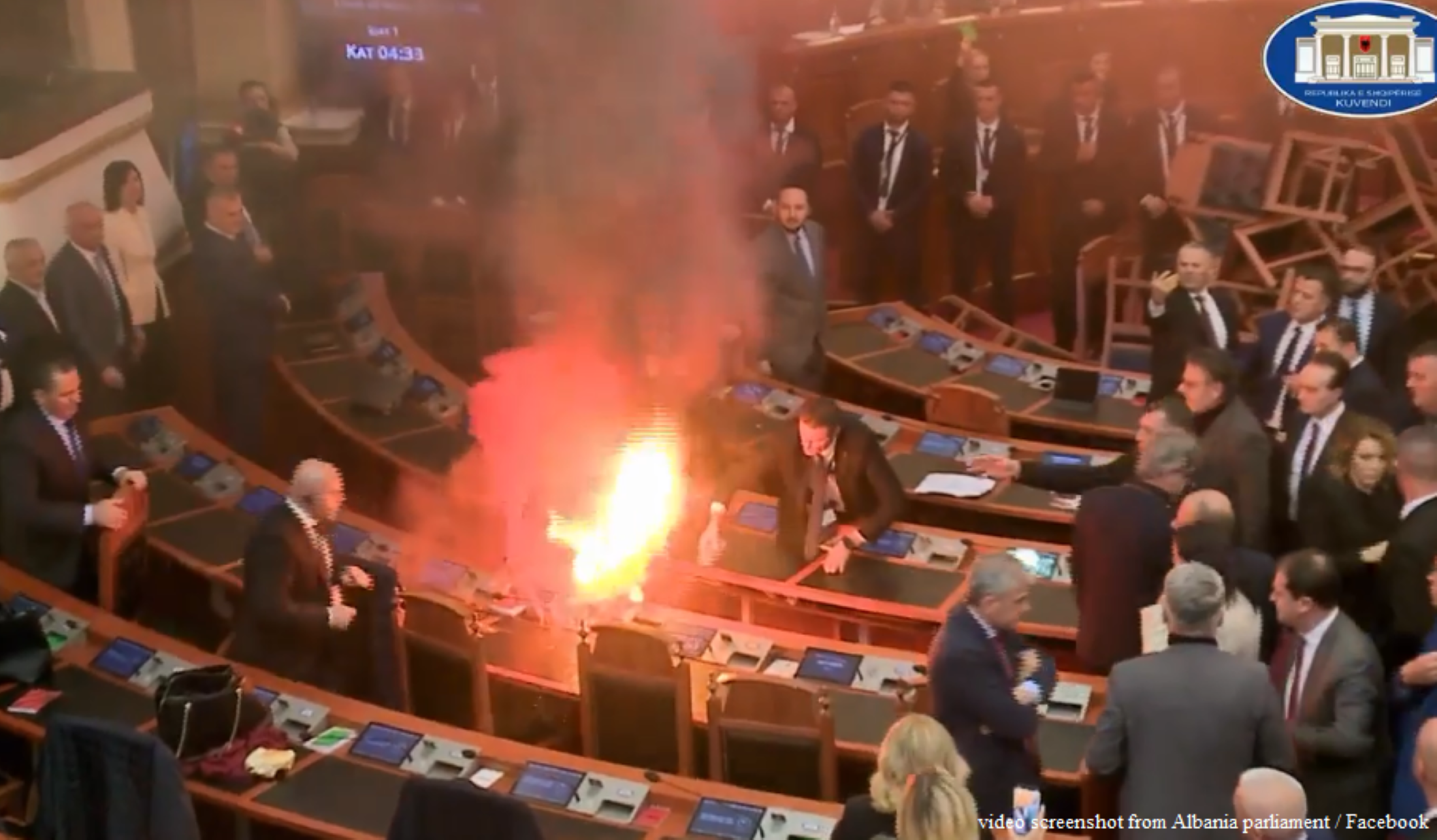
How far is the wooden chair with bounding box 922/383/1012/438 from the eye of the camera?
7.45 meters

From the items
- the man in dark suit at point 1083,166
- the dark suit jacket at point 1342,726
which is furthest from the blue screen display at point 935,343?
the dark suit jacket at point 1342,726

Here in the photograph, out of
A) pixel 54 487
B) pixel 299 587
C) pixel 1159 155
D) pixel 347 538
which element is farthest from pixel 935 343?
pixel 54 487

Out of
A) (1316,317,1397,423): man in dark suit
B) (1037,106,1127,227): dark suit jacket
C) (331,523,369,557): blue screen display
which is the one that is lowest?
(331,523,369,557): blue screen display

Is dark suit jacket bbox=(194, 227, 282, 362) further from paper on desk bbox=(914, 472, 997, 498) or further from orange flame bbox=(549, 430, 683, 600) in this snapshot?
paper on desk bbox=(914, 472, 997, 498)

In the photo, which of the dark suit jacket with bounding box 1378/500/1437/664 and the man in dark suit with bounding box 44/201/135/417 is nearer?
the dark suit jacket with bounding box 1378/500/1437/664

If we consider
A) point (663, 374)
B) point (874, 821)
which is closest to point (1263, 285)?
point (663, 374)

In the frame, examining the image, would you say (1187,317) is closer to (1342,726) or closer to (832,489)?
(832,489)

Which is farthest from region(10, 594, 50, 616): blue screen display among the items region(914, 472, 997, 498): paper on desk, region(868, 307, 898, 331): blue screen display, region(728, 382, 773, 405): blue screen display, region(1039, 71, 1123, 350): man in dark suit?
region(1039, 71, 1123, 350): man in dark suit

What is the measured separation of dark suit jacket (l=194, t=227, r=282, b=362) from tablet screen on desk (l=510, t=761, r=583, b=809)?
4014 mm

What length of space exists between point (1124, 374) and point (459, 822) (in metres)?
4.79

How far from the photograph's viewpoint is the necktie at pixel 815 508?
20.1 feet

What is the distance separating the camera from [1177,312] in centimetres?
688

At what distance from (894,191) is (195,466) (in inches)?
163

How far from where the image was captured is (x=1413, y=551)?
4.82 metres
